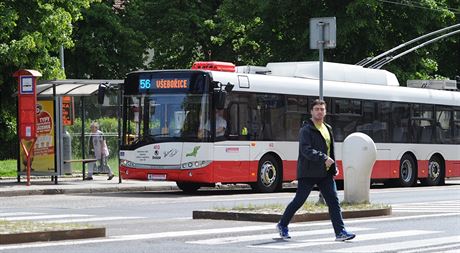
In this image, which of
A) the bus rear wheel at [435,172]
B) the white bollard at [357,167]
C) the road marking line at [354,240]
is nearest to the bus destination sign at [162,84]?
the white bollard at [357,167]

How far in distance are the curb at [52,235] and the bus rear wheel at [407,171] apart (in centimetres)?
1985

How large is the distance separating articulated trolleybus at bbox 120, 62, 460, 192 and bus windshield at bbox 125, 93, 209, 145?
0.08 ft

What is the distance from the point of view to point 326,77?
31.0 m

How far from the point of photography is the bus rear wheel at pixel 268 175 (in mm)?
27734

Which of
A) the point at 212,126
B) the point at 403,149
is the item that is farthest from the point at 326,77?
the point at 212,126

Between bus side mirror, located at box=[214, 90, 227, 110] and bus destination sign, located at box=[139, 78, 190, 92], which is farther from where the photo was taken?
bus destination sign, located at box=[139, 78, 190, 92]

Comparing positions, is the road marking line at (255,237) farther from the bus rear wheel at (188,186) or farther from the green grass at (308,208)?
the bus rear wheel at (188,186)

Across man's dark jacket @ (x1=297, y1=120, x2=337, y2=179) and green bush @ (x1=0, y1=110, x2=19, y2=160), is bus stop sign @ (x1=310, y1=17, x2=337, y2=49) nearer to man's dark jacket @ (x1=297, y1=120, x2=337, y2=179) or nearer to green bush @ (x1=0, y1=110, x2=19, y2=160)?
man's dark jacket @ (x1=297, y1=120, x2=337, y2=179)

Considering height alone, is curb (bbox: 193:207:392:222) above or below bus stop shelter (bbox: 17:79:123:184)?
below

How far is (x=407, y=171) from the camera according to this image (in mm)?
33406

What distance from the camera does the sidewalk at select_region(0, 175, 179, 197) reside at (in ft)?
86.9

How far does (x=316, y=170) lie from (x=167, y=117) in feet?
42.5

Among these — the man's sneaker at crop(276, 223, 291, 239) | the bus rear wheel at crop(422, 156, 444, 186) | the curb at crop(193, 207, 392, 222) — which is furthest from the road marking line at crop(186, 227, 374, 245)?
the bus rear wheel at crop(422, 156, 444, 186)

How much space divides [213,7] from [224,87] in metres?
32.6
